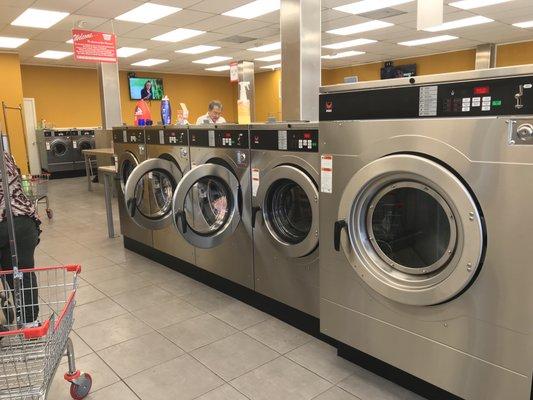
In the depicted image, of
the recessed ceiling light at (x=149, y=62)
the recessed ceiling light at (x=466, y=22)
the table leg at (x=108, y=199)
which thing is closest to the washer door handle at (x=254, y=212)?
the table leg at (x=108, y=199)

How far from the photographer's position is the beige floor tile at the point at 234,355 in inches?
93.4

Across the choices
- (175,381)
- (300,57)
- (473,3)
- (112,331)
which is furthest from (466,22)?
(175,381)

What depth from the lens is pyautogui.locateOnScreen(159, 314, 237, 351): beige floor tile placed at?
268 cm

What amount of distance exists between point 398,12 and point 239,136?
5.36 metres

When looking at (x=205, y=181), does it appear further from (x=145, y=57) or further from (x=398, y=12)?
(x=145, y=57)

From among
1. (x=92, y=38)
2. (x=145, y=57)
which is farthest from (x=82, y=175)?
(x=92, y=38)

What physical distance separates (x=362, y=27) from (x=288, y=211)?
6.43 m

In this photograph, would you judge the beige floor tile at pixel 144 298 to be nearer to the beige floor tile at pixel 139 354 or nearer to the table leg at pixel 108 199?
the beige floor tile at pixel 139 354

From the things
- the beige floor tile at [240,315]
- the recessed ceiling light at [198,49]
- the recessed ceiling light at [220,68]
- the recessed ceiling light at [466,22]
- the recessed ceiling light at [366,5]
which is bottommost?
the beige floor tile at [240,315]

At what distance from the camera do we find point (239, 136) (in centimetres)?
304

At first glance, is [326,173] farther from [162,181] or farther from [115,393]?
[162,181]

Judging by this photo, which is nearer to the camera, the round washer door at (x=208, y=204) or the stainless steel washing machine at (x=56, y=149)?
the round washer door at (x=208, y=204)

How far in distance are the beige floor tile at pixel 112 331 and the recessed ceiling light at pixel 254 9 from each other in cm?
504

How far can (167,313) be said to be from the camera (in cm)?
311
